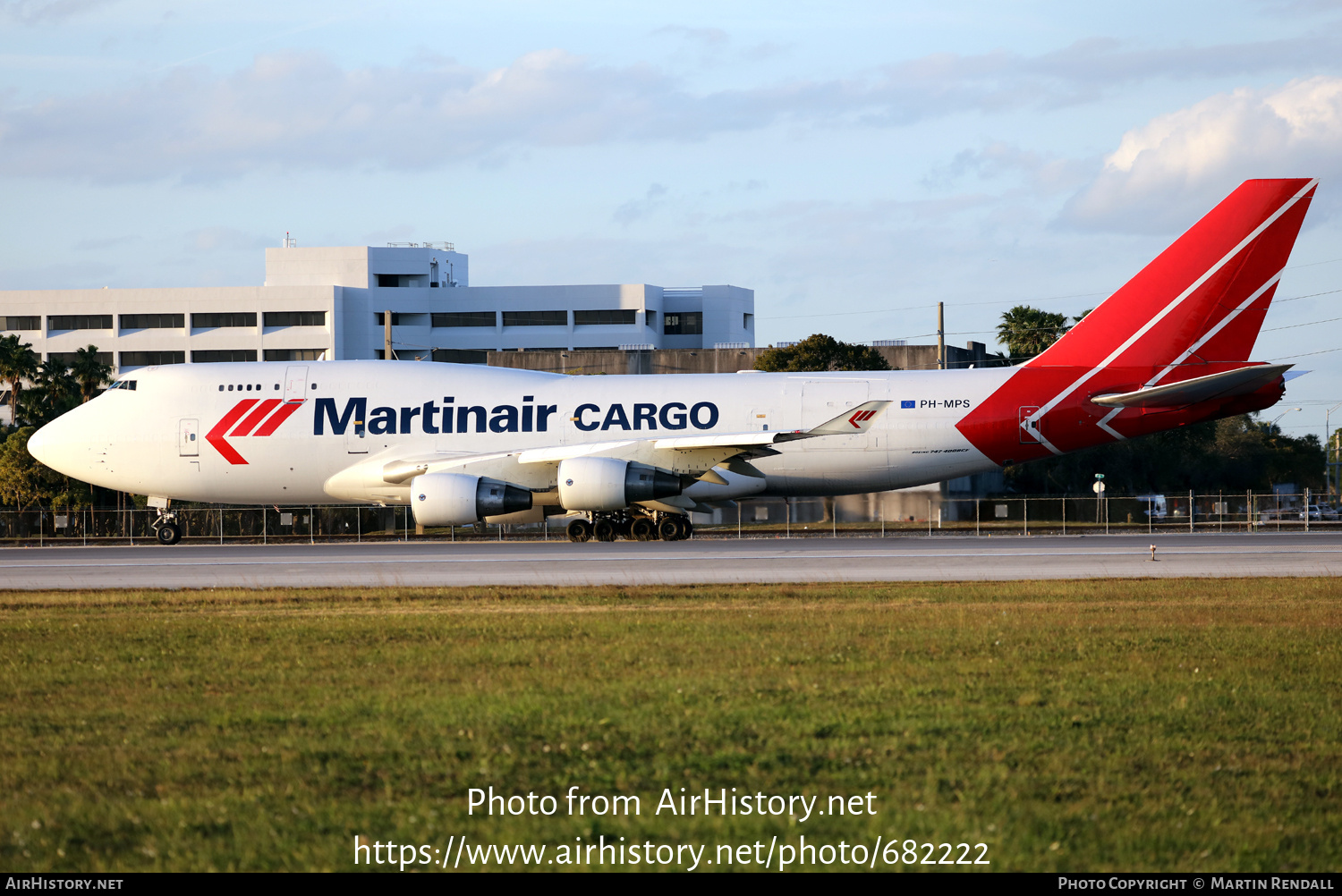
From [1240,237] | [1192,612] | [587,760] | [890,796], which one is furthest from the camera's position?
[1240,237]

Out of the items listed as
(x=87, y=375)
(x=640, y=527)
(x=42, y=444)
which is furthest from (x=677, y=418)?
(x=87, y=375)

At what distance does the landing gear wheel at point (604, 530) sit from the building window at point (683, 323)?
308ft

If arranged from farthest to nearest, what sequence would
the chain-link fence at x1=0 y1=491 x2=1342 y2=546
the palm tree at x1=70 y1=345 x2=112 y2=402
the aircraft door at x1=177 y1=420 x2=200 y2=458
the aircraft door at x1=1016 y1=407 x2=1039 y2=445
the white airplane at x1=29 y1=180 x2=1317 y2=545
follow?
the palm tree at x1=70 y1=345 x2=112 y2=402 → the chain-link fence at x1=0 y1=491 x2=1342 y2=546 → the aircraft door at x1=177 y1=420 x2=200 y2=458 → the aircraft door at x1=1016 y1=407 x2=1039 y2=445 → the white airplane at x1=29 y1=180 x2=1317 y2=545

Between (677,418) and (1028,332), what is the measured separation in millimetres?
41578

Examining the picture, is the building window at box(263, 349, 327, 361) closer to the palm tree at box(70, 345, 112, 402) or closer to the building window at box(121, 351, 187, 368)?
the building window at box(121, 351, 187, 368)

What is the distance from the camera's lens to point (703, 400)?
107 ft

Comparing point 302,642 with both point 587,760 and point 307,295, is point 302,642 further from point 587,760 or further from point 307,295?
point 307,295

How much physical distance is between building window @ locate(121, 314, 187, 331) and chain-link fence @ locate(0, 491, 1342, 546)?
76533 mm

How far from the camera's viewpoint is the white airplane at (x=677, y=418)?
3100 centimetres

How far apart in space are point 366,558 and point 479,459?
5.04 metres

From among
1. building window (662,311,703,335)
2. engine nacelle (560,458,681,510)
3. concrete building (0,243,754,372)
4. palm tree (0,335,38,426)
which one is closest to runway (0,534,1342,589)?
engine nacelle (560,458,681,510)

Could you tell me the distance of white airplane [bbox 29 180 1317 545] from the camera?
31.0 meters

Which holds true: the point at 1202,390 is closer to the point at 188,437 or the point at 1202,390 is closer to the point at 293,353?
the point at 188,437

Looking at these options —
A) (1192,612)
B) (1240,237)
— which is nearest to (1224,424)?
(1240,237)
